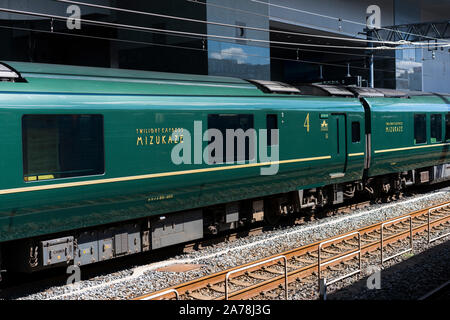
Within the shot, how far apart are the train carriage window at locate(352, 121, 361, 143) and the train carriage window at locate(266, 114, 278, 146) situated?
12.8ft

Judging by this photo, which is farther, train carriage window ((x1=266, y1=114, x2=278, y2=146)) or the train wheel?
the train wheel

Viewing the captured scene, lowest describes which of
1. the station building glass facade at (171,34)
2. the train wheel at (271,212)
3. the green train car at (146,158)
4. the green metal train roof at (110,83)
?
the train wheel at (271,212)

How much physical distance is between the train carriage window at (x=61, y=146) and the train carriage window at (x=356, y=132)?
8883 millimetres

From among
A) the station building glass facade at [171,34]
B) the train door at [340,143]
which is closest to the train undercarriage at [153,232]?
the train door at [340,143]

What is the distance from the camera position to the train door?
15781 millimetres

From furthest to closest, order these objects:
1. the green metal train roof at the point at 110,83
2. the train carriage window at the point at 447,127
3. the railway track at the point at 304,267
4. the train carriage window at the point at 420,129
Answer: the train carriage window at the point at 447,127, the train carriage window at the point at 420,129, the green metal train roof at the point at 110,83, the railway track at the point at 304,267

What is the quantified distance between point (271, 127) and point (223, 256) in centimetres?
330

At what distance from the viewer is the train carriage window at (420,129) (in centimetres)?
1969

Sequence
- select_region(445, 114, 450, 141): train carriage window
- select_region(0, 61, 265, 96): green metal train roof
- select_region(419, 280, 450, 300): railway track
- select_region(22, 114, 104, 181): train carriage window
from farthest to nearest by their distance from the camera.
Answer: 1. select_region(445, 114, 450, 141): train carriage window
2. select_region(0, 61, 265, 96): green metal train roof
3. select_region(22, 114, 104, 181): train carriage window
4. select_region(419, 280, 450, 300): railway track

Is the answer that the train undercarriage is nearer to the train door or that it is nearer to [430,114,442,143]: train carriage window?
the train door

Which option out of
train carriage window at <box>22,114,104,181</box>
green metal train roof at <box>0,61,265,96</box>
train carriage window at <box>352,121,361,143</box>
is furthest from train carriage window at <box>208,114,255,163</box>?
train carriage window at <box>352,121,361,143</box>

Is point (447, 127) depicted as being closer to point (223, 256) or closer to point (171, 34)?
point (171, 34)

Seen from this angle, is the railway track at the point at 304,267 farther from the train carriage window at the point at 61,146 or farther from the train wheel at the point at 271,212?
the train carriage window at the point at 61,146

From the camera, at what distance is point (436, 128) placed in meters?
21.0
